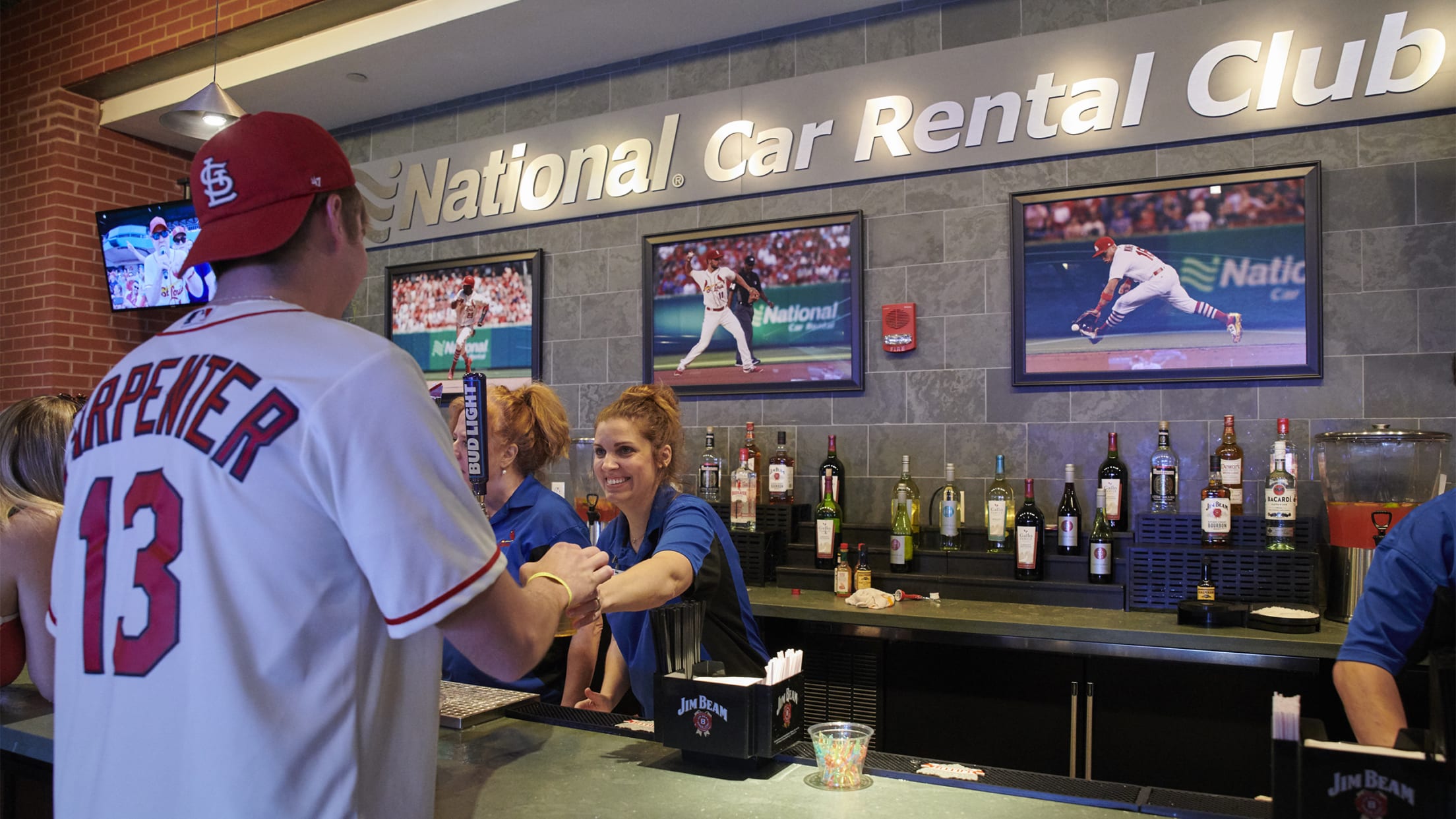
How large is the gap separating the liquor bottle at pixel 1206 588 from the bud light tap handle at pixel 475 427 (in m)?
2.66

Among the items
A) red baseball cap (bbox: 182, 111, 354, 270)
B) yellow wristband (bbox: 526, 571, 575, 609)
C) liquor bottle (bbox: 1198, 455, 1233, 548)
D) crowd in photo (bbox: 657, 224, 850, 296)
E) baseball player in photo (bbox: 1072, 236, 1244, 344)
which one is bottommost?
Answer: liquor bottle (bbox: 1198, 455, 1233, 548)

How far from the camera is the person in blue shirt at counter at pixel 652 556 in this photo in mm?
2197

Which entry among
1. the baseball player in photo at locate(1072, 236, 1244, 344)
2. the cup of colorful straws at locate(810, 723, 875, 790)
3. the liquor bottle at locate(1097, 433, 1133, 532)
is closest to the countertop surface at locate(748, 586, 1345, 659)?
the liquor bottle at locate(1097, 433, 1133, 532)

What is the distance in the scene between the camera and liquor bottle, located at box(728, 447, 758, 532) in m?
4.25

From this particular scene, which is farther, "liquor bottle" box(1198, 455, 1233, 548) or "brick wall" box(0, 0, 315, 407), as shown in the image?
"brick wall" box(0, 0, 315, 407)

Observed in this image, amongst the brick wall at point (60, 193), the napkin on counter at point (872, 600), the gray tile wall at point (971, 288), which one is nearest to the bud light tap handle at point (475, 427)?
the gray tile wall at point (971, 288)

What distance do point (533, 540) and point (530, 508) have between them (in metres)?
0.12

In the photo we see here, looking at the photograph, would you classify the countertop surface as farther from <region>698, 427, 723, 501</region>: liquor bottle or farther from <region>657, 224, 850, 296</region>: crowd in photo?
<region>657, 224, 850, 296</region>: crowd in photo

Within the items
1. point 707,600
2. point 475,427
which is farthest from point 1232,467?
point 475,427

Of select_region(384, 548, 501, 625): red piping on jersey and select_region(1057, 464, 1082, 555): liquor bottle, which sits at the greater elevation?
select_region(384, 548, 501, 625): red piping on jersey

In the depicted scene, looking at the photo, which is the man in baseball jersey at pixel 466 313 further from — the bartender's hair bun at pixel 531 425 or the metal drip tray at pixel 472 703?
the metal drip tray at pixel 472 703

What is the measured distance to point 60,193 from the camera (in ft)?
18.7

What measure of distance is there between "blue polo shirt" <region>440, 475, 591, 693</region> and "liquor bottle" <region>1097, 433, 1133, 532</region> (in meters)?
2.07

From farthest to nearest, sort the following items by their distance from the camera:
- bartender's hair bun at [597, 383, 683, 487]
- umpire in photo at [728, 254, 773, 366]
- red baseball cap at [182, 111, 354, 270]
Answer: umpire in photo at [728, 254, 773, 366] < bartender's hair bun at [597, 383, 683, 487] < red baseball cap at [182, 111, 354, 270]
